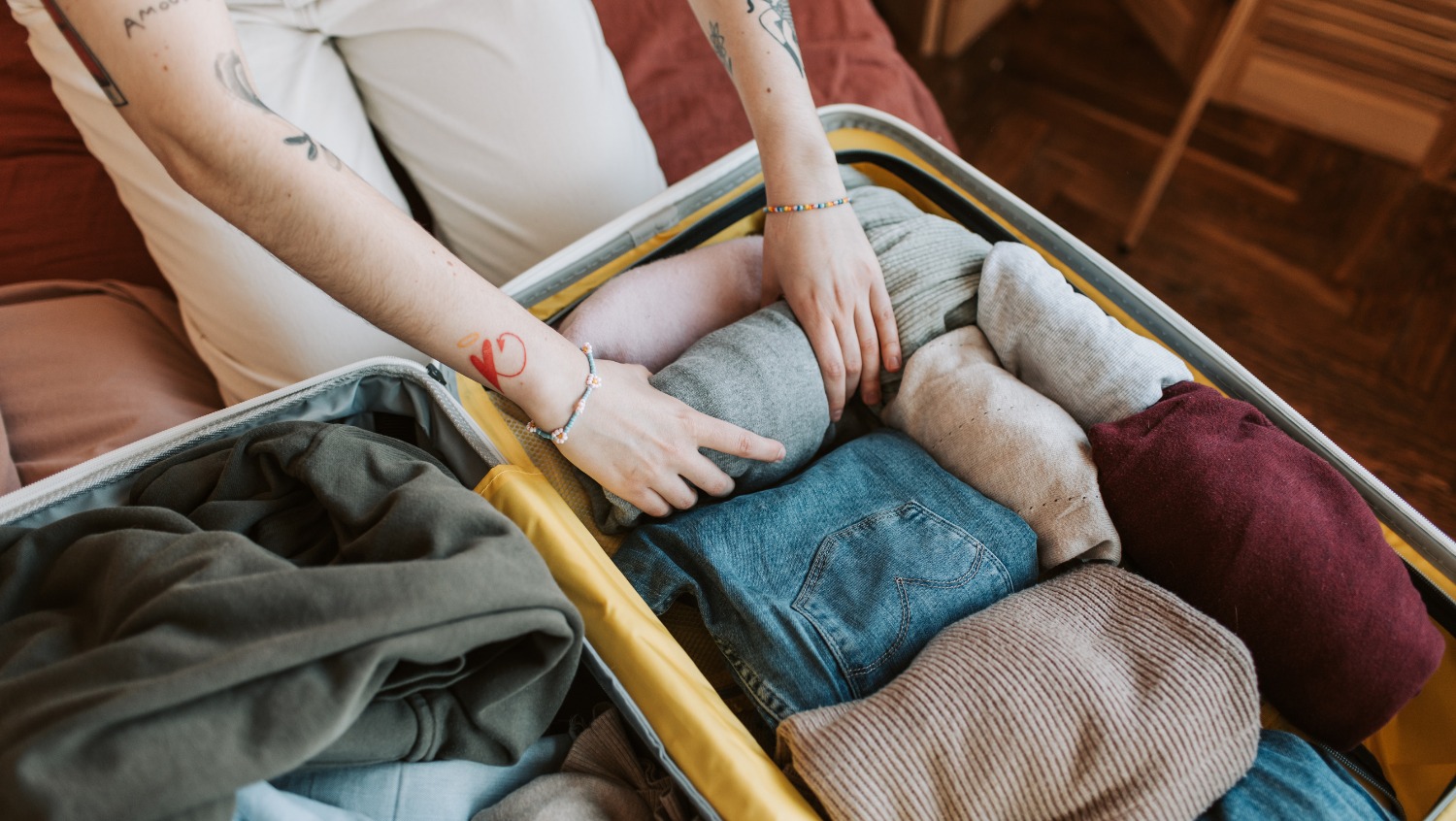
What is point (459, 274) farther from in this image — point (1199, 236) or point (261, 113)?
point (1199, 236)

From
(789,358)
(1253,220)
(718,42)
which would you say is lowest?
(1253,220)

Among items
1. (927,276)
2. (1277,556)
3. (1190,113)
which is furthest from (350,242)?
(1190,113)

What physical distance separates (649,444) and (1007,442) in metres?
0.27

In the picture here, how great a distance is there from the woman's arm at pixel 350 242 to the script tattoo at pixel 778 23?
365 millimetres

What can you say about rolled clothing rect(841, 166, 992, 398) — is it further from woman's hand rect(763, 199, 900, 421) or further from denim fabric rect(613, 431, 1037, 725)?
denim fabric rect(613, 431, 1037, 725)

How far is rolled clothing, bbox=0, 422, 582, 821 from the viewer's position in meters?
0.39

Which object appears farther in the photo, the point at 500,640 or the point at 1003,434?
the point at 1003,434

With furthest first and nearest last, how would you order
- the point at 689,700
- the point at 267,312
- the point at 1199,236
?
1. the point at 1199,236
2. the point at 267,312
3. the point at 689,700

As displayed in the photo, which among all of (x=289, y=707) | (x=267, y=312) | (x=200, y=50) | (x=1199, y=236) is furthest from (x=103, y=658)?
(x=1199, y=236)

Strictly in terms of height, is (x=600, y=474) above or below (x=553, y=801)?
above

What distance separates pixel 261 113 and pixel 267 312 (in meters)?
0.32

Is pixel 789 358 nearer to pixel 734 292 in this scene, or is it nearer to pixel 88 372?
pixel 734 292

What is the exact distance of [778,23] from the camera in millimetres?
813

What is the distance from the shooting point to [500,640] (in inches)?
19.8
